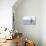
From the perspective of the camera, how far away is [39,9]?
4.56 m

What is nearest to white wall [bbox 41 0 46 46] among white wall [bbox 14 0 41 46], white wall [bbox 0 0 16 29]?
white wall [bbox 14 0 41 46]

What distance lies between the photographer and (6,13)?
374cm

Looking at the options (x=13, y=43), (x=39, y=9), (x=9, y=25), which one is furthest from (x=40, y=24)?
(x=13, y=43)

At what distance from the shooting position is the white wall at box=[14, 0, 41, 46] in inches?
179

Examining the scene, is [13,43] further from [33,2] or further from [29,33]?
[33,2]

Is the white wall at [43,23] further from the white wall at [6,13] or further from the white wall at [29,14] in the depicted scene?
the white wall at [6,13]

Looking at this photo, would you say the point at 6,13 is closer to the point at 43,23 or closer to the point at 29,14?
the point at 29,14

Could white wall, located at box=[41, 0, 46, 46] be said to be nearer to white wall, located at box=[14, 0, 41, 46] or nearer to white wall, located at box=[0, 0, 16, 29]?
white wall, located at box=[14, 0, 41, 46]

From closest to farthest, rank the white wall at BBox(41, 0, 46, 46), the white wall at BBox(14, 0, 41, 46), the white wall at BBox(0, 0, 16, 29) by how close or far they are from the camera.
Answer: the white wall at BBox(0, 0, 16, 29)
the white wall at BBox(41, 0, 46, 46)
the white wall at BBox(14, 0, 41, 46)

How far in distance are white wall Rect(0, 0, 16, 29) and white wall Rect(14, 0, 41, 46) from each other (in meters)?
0.80

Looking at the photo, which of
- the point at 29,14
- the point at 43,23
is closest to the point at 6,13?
the point at 29,14

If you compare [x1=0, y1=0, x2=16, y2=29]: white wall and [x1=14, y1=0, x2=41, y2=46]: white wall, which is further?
[x1=14, y1=0, x2=41, y2=46]: white wall

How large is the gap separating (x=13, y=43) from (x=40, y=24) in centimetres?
177

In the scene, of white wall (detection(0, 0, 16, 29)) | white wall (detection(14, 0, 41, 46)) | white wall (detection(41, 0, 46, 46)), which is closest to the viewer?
white wall (detection(0, 0, 16, 29))
